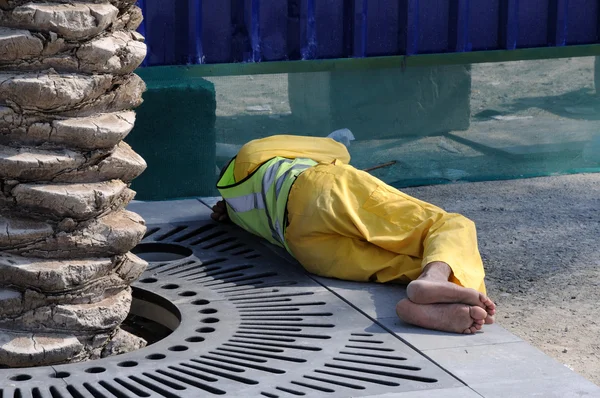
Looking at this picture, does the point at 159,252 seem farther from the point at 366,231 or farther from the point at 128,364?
the point at 128,364

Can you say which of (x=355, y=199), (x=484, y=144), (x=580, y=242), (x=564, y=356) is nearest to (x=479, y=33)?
(x=484, y=144)

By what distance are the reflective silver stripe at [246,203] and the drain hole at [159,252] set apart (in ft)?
0.93

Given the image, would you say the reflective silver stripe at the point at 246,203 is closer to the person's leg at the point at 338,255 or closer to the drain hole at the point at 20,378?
the person's leg at the point at 338,255

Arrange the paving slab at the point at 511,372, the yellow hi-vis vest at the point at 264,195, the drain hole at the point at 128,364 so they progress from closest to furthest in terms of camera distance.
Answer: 1. the paving slab at the point at 511,372
2. the drain hole at the point at 128,364
3. the yellow hi-vis vest at the point at 264,195

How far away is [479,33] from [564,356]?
9.49 ft

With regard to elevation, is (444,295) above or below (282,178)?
below

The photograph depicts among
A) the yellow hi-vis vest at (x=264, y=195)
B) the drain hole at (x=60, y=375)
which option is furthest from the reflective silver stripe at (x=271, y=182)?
the drain hole at (x=60, y=375)

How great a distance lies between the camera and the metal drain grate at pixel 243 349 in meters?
2.61

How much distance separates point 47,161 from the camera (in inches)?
106

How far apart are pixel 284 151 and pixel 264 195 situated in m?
0.28

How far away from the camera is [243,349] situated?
2875mm

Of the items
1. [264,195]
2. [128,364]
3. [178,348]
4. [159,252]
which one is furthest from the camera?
[159,252]

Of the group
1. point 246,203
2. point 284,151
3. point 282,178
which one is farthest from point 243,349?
point 284,151

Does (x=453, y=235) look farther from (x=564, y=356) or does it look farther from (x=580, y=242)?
(x=580, y=242)
